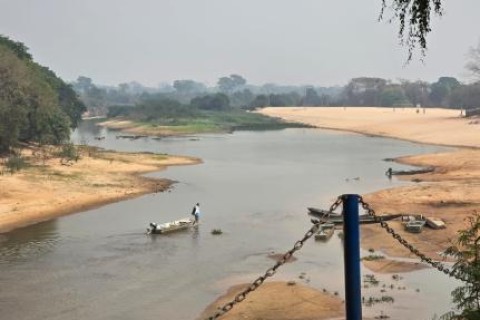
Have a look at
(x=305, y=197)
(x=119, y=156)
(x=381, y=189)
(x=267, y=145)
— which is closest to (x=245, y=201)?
(x=305, y=197)

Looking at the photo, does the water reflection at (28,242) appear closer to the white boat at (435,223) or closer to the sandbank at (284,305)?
the sandbank at (284,305)

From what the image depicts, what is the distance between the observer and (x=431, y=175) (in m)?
58.7

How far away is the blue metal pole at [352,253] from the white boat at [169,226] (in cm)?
2777

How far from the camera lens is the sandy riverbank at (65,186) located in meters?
42.8

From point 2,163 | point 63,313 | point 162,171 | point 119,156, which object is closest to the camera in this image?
point 63,313

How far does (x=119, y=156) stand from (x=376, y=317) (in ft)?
193

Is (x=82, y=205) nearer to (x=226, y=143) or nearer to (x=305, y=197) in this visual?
(x=305, y=197)

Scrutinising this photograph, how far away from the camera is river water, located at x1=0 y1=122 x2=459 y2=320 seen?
79.0 feet

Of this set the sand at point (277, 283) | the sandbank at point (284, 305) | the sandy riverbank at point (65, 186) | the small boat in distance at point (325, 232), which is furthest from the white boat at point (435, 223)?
A: the sandy riverbank at point (65, 186)

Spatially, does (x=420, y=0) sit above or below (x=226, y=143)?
above

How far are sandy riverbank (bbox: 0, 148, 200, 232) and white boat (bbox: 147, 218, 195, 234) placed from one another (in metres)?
9.22

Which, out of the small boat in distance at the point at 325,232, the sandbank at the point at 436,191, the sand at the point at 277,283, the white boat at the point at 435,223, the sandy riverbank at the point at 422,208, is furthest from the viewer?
the white boat at the point at 435,223

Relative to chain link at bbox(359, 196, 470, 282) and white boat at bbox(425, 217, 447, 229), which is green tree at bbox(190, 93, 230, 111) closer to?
white boat at bbox(425, 217, 447, 229)

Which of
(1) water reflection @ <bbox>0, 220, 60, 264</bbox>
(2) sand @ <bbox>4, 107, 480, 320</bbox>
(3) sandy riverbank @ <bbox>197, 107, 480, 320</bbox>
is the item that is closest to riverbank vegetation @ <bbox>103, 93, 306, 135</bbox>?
(3) sandy riverbank @ <bbox>197, 107, 480, 320</bbox>
